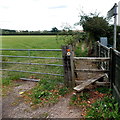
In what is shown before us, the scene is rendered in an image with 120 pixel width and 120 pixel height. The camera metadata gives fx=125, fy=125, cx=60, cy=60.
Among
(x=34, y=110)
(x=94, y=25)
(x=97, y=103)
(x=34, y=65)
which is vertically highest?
(x=94, y=25)

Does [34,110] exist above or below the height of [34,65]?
below

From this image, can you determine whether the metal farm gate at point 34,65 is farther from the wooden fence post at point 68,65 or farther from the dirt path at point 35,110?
the dirt path at point 35,110

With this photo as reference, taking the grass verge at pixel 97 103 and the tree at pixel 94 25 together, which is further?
the tree at pixel 94 25

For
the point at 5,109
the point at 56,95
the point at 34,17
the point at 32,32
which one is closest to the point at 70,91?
the point at 56,95

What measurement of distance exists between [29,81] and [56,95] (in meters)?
1.66


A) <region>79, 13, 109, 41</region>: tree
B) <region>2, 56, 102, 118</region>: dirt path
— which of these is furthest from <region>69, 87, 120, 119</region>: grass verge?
<region>79, 13, 109, 41</region>: tree

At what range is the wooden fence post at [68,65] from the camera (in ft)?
11.8

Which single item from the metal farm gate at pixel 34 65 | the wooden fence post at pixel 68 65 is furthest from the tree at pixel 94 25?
the wooden fence post at pixel 68 65

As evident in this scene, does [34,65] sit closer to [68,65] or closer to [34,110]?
[68,65]

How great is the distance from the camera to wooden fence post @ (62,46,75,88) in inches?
142

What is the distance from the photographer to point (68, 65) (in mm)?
3666

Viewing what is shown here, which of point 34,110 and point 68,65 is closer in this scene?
point 34,110

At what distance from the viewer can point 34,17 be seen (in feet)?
38.6

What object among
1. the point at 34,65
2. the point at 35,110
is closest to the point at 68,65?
the point at 35,110
